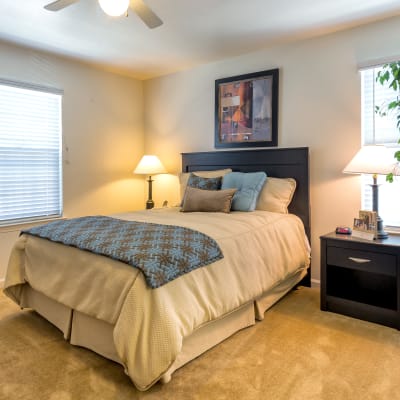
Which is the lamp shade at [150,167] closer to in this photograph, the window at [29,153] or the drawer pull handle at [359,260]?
the window at [29,153]

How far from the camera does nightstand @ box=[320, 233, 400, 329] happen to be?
95.0 inches

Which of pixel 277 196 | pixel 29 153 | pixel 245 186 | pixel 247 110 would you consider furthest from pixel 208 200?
pixel 29 153

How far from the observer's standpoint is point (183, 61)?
3945 millimetres

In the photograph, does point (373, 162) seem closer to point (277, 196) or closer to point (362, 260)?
point (362, 260)

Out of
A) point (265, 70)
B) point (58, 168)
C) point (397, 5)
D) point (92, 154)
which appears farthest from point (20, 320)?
point (397, 5)

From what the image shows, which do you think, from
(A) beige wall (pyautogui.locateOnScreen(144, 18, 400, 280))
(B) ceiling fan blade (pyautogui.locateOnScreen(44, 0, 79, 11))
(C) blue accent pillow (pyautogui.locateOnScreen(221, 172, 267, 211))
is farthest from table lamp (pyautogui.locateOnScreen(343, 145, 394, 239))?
(B) ceiling fan blade (pyautogui.locateOnScreen(44, 0, 79, 11))

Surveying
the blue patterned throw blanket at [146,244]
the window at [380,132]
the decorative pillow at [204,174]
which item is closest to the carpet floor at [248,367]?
the blue patterned throw blanket at [146,244]

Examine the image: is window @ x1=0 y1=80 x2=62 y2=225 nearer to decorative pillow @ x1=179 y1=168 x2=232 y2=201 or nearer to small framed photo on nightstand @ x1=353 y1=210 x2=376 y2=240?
decorative pillow @ x1=179 y1=168 x2=232 y2=201

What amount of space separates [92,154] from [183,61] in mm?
1564

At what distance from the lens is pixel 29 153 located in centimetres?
357

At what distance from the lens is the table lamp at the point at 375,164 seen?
2.51 m

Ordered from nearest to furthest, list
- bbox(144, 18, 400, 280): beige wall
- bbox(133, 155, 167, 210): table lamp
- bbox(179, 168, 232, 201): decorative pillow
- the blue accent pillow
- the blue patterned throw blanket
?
the blue patterned throw blanket, bbox(144, 18, 400, 280): beige wall, the blue accent pillow, bbox(179, 168, 232, 201): decorative pillow, bbox(133, 155, 167, 210): table lamp

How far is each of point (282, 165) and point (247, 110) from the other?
76 centimetres

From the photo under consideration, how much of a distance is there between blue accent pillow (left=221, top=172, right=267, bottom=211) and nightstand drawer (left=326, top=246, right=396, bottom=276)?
82 cm
